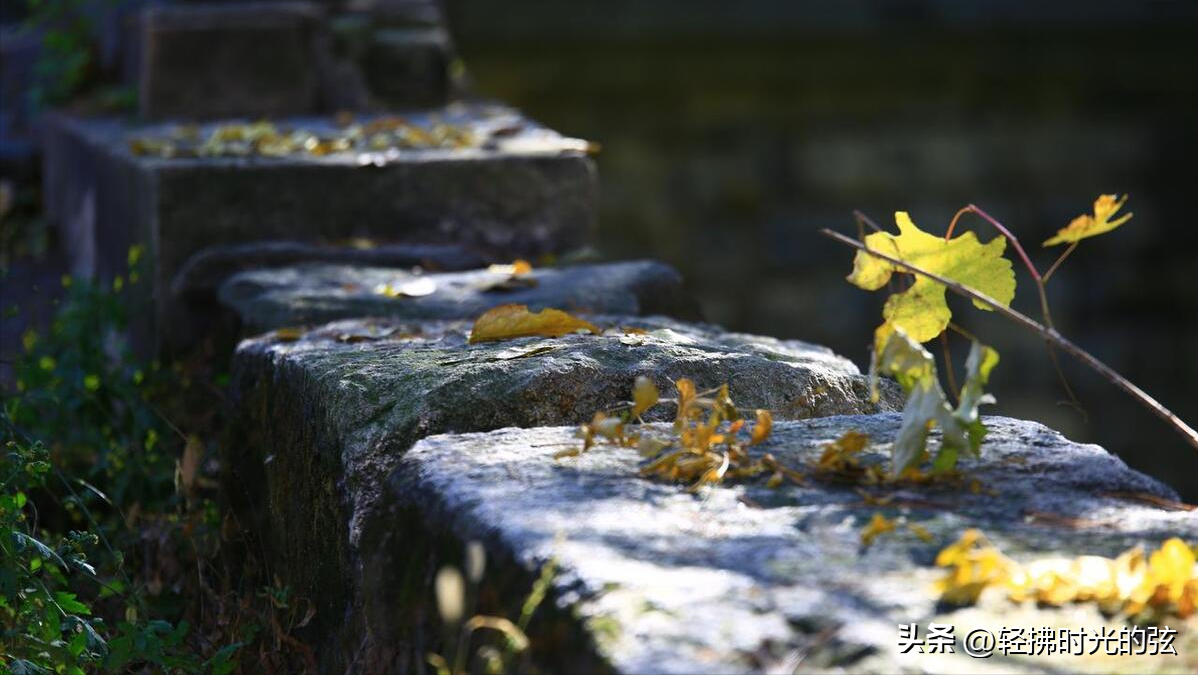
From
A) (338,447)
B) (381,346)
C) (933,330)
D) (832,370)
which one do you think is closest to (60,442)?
(381,346)

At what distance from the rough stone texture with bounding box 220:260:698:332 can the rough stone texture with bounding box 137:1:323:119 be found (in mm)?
1395

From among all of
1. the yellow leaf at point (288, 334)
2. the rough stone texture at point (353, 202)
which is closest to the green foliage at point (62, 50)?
the rough stone texture at point (353, 202)

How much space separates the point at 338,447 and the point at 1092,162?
526 centimetres

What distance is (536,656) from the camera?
3.41ft

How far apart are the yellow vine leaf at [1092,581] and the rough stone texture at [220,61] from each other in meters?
3.23

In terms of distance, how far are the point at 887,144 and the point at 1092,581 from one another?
17.0 ft

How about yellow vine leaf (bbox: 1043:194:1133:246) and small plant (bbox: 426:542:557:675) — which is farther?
yellow vine leaf (bbox: 1043:194:1133:246)

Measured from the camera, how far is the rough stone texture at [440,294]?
2.27 metres

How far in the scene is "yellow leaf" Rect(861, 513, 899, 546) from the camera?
1084 mm

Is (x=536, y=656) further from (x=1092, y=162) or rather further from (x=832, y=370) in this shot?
(x=1092, y=162)

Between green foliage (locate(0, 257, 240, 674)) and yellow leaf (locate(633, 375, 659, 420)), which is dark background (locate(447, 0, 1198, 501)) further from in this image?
yellow leaf (locate(633, 375, 659, 420))

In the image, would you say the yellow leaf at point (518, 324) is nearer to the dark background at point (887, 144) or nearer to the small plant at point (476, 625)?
the small plant at point (476, 625)

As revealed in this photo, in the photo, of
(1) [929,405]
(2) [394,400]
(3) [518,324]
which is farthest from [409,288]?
(1) [929,405]

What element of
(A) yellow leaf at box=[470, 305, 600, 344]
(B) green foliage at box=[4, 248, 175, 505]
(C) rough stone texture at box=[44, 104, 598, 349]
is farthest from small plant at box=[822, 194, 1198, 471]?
(C) rough stone texture at box=[44, 104, 598, 349]
